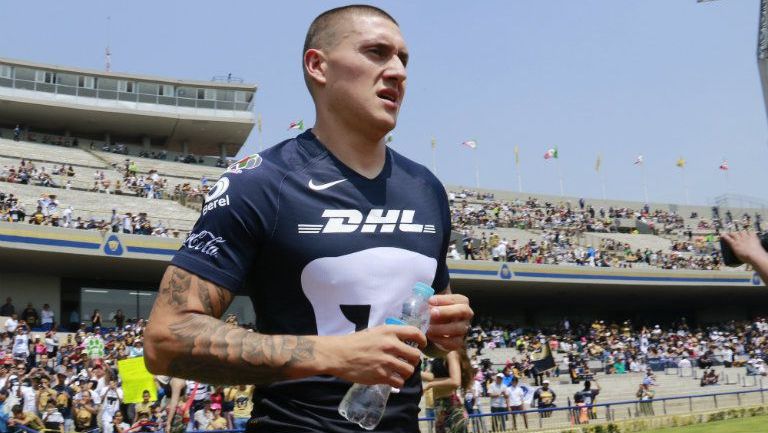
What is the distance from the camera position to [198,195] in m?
41.6

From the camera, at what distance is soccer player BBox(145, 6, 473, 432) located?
2316 mm

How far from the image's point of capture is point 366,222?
2680mm

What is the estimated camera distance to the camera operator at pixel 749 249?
12.9ft

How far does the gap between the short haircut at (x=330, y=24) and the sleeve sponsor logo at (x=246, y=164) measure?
374mm

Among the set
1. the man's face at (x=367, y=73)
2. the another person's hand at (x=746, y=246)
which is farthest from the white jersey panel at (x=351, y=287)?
the another person's hand at (x=746, y=246)

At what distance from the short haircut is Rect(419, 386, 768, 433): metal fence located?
14158mm

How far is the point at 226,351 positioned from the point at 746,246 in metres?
2.80

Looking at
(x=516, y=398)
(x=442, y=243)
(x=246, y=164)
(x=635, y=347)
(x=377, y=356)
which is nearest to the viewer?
(x=377, y=356)

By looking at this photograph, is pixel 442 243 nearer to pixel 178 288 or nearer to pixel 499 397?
pixel 178 288

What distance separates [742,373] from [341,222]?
36.8 m

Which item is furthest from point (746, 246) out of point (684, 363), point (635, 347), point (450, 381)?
point (635, 347)

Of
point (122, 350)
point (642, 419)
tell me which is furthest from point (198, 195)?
point (642, 419)

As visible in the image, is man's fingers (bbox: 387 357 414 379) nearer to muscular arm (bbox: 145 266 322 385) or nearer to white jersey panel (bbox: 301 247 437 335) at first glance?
muscular arm (bbox: 145 266 322 385)

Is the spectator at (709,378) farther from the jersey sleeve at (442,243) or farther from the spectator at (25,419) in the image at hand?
the jersey sleeve at (442,243)
